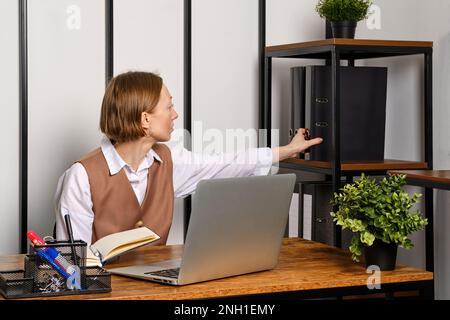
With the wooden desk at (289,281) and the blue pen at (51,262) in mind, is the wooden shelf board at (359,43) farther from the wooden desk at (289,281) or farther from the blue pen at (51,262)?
the blue pen at (51,262)

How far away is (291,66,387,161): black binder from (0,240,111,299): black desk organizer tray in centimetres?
155

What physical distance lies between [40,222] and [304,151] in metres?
1.11

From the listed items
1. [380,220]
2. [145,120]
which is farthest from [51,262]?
[145,120]

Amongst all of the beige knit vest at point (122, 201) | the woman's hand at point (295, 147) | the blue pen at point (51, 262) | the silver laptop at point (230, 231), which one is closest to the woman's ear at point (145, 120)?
the beige knit vest at point (122, 201)

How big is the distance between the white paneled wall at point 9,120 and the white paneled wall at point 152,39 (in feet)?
1.37

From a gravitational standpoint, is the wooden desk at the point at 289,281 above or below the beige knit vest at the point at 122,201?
below

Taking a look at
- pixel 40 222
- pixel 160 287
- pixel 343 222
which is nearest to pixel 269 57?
pixel 40 222

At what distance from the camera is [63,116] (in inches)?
123

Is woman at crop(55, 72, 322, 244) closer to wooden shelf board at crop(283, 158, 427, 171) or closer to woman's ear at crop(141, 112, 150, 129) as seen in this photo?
woman's ear at crop(141, 112, 150, 129)

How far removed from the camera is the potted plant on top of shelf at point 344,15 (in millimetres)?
3184

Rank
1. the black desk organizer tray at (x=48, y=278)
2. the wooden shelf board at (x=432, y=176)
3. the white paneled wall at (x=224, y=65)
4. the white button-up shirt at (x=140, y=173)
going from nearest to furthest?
the black desk organizer tray at (x=48, y=278)
the white button-up shirt at (x=140, y=173)
the wooden shelf board at (x=432, y=176)
the white paneled wall at (x=224, y=65)

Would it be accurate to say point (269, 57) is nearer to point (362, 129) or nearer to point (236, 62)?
point (236, 62)

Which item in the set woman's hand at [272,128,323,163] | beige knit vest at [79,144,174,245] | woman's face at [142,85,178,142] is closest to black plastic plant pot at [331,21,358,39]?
woman's hand at [272,128,323,163]

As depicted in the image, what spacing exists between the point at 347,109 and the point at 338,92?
136 millimetres
